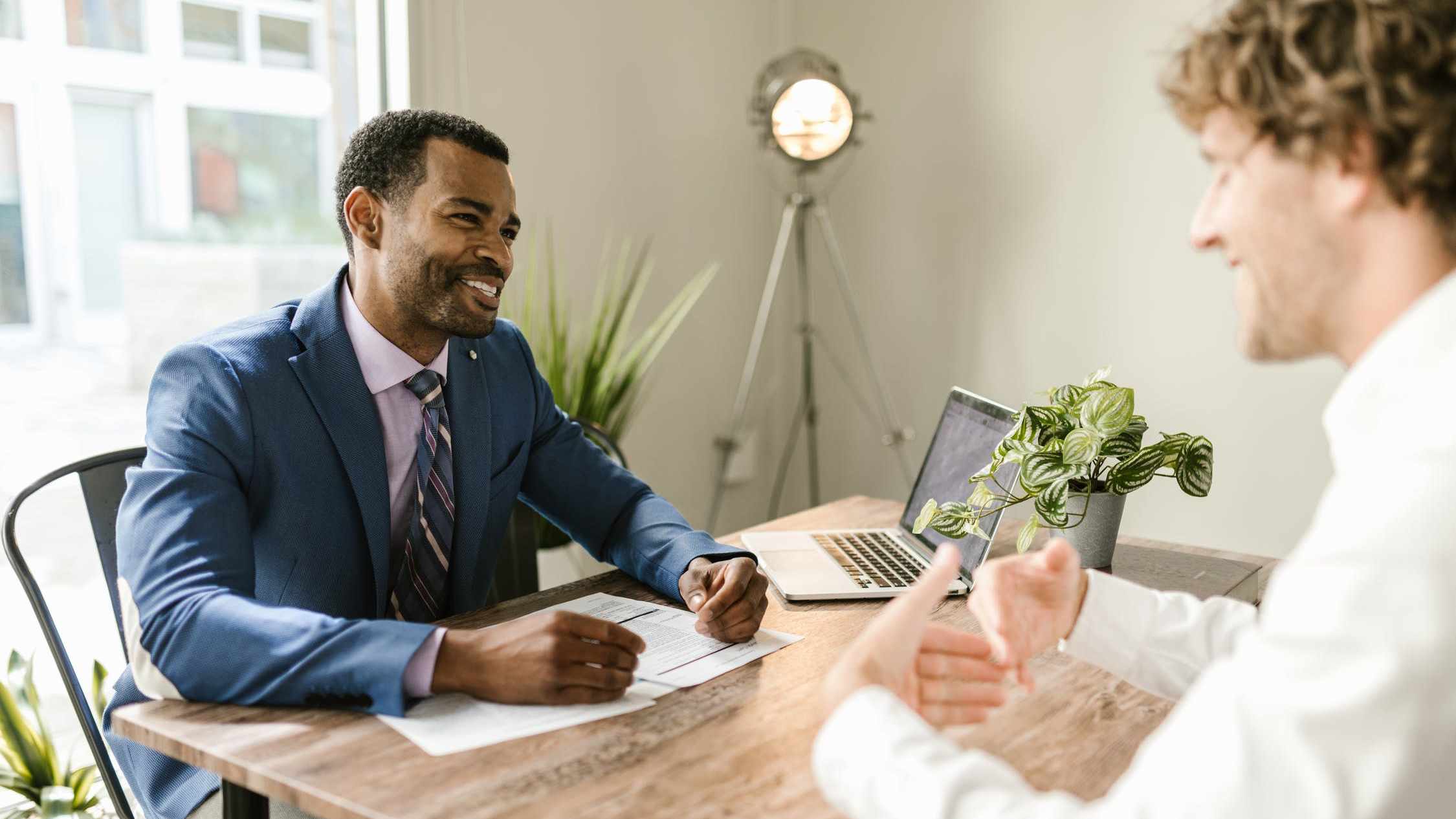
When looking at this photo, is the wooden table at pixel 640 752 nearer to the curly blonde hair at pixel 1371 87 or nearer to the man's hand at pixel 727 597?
the man's hand at pixel 727 597

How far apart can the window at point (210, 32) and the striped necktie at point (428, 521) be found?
3.94 ft

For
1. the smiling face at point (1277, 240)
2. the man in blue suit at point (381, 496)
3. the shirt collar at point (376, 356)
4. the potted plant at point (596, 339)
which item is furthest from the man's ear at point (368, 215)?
the smiling face at point (1277, 240)

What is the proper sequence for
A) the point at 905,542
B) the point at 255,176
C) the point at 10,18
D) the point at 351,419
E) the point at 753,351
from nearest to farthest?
the point at 351,419, the point at 905,542, the point at 10,18, the point at 255,176, the point at 753,351

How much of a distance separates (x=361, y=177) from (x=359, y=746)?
93cm

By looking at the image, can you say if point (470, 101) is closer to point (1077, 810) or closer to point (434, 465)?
point (434, 465)

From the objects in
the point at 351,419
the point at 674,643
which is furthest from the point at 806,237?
the point at 674,643

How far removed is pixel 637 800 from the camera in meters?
0.87

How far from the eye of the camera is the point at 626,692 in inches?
43.2

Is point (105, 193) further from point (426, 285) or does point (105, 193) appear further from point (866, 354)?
point (866, 354)

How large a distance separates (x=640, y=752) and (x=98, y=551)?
896mm

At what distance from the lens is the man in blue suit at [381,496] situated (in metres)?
1.07

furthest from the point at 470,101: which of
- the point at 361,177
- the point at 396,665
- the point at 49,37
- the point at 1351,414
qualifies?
the point at 1351,414

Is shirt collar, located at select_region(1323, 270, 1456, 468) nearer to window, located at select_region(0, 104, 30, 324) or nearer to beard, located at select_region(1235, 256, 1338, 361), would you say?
beard, located at select_region(1235, 256, 1338, 361)

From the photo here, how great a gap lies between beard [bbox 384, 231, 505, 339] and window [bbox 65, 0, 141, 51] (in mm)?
1020
